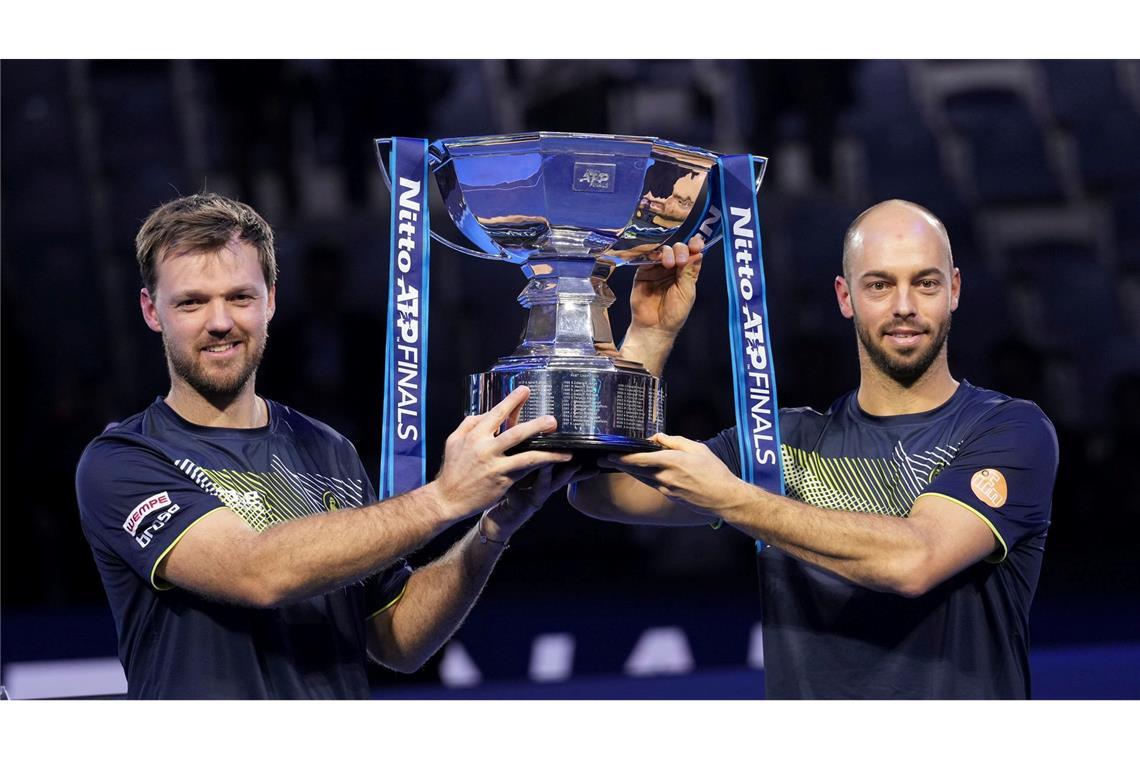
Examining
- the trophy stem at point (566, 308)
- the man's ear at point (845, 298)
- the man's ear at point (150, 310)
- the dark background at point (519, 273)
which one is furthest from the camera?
the dark background at point (519, 273)

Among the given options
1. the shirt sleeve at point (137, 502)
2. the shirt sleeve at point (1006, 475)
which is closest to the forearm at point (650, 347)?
the shirt sleeve at point (1006, 475)

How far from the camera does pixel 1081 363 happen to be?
182 inches

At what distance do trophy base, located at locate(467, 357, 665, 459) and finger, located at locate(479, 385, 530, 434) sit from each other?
0.02 meters

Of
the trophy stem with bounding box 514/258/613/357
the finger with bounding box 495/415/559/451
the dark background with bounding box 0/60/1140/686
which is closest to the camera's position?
the finger with bounding box 495/415/559/451

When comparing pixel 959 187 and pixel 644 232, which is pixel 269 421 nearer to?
pixel 644 232

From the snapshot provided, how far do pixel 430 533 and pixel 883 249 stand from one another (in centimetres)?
102

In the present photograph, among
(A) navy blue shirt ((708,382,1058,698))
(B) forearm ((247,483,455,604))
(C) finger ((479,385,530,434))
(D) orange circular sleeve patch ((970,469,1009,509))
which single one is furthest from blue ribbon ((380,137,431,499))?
(D) orange circular sleeve patch ((970,469,1009,509))

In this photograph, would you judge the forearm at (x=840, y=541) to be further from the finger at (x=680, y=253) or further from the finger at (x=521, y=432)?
the finger at (x=680, y=253)

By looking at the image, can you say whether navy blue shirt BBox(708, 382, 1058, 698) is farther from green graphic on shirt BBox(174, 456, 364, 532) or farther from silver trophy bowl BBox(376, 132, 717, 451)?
green graphic on shirt BBox(174, 456, 364, 532)

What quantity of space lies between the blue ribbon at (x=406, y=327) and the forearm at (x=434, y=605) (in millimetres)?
294

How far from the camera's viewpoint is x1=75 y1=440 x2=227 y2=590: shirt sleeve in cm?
237

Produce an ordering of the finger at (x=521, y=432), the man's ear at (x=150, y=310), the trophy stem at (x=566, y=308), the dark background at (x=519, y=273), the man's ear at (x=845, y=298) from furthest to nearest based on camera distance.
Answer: the dark background at (x=519, y=273) → the man's ear at (x=845, y=298) → the man's ear at (x=150, y=310) → the trophy stem at (x=566, y=308) → the finger at (x=521, y=432)

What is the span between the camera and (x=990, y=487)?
2.48 metres

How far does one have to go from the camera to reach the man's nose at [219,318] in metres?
2.46
